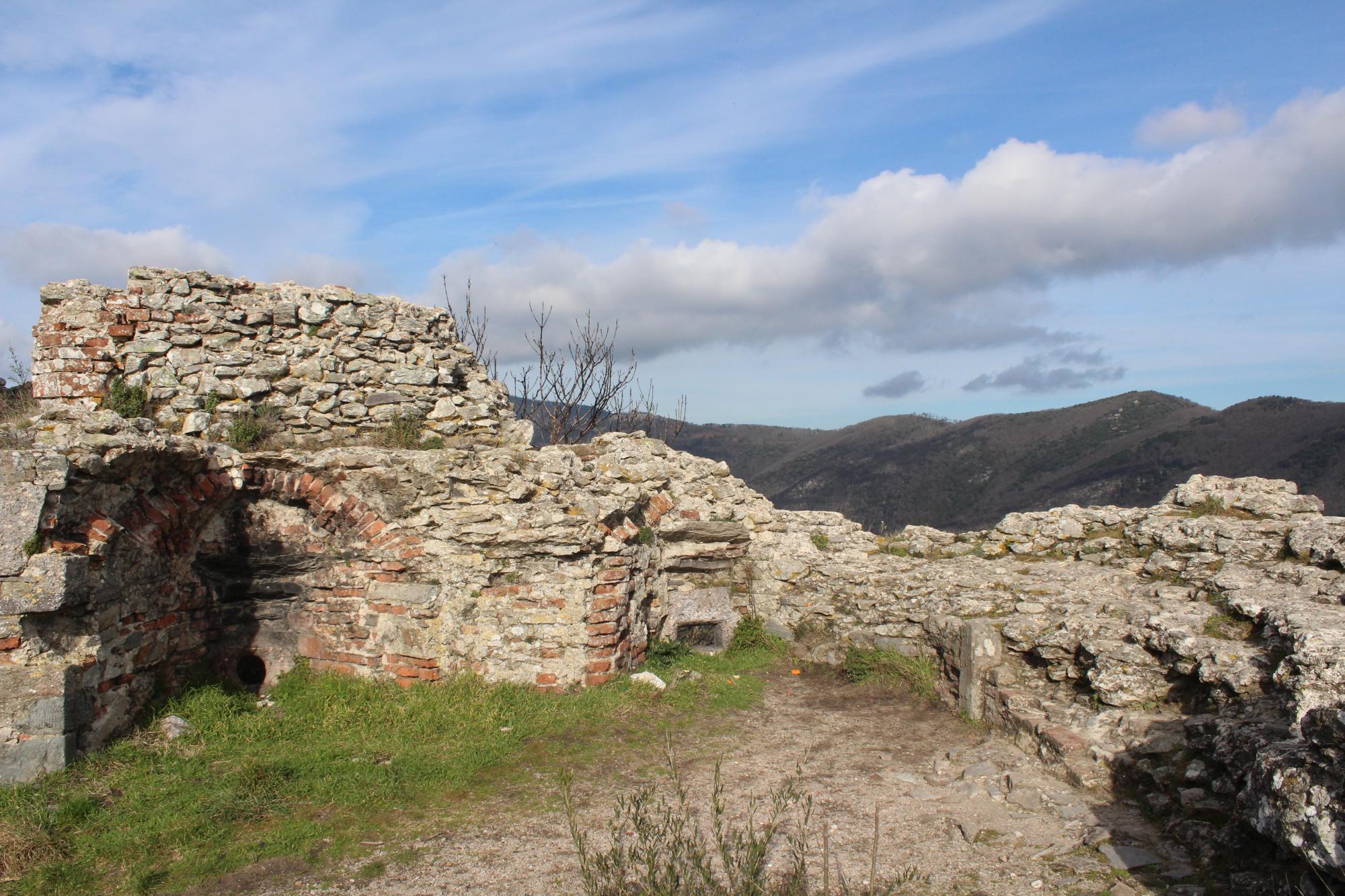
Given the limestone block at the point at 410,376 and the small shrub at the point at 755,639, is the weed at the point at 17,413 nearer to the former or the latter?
the limestone block at the point at 410,376

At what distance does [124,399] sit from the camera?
292 inches

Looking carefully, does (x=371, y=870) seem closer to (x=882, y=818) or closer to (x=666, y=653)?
(x=882, y=818)

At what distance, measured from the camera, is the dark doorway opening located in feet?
25.9

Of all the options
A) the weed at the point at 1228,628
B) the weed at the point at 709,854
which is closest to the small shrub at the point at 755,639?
the weed at the point at 709,854

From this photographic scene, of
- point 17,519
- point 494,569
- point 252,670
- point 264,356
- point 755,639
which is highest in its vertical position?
point 264,356

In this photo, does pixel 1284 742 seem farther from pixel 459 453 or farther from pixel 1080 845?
pixel 459 453

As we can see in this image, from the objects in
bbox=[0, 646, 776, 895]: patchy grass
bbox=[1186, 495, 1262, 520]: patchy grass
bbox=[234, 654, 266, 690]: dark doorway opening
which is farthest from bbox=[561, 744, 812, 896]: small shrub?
bbox=[1186, 495, 1262, 520]: patchy grass

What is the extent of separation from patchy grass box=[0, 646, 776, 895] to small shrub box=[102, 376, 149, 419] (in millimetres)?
2655

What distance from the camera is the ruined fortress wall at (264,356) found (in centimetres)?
749

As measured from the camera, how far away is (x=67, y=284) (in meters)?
7.50

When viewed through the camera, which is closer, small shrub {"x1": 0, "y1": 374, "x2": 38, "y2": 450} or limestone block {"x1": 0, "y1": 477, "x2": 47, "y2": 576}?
limestone block {"x1": 0, "y1": 477, "x2": 47, "y2": 576}

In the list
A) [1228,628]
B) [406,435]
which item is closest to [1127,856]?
[1228,628]

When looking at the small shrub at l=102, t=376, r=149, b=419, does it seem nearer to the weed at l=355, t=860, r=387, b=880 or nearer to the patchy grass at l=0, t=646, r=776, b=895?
the patchy grass at l=0, t=646, r=776, b=895

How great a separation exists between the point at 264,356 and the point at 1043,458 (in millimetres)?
39768
